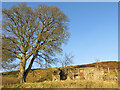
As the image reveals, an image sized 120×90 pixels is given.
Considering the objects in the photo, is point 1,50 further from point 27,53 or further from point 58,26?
point 58,26

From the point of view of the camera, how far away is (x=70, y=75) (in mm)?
19984

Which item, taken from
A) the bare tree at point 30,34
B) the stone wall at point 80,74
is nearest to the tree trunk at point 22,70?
the bare tree at point 30,34

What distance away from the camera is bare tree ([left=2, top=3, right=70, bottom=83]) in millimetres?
15752

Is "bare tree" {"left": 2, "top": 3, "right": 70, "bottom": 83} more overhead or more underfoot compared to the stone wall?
more overhead

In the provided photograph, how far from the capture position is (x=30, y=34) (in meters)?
16.2

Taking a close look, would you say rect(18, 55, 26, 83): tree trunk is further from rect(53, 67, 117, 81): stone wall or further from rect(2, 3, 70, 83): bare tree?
rect(53, 67, 117, 81): stone wall

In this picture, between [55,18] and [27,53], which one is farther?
[55,18]

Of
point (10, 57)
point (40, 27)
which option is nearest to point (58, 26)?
point (40, 27)

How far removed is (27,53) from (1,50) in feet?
9.81

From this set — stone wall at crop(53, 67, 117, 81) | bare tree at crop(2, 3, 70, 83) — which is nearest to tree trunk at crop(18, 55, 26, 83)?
bare tree at crop(2, 3, 70, 83)

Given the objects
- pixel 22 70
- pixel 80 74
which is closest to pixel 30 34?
pixel 22 70

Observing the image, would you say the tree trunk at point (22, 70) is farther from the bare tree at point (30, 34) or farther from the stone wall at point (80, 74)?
the stone wall at point (80, 74)

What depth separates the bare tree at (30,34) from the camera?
15752 mm

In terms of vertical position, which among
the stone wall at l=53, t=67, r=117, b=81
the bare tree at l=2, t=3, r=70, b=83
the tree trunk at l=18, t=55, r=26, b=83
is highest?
the bare tree at l=2, t=3, r=70, b=83
